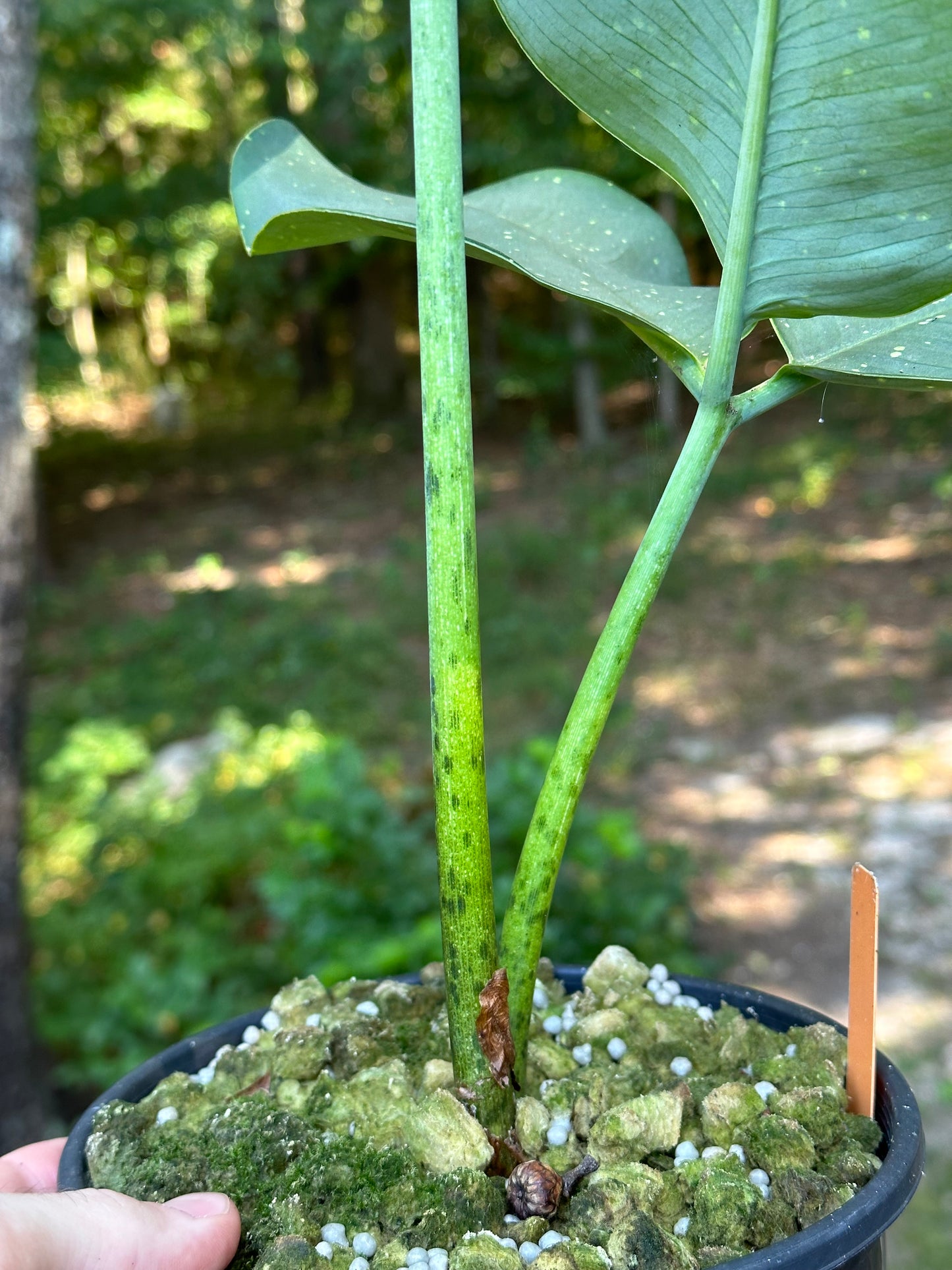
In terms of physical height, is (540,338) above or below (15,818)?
above

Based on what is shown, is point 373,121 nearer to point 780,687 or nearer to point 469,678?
point 780,687

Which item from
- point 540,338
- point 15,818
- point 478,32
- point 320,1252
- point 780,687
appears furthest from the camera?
point 540,338

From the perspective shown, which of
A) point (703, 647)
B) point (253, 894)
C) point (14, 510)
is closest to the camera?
point (14, 510)

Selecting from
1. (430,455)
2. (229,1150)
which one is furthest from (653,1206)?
(430,455)

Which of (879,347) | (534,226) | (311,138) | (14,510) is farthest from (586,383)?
(879,347)

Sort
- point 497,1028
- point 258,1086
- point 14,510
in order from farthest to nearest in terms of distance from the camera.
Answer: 1. point 14,510
2. point 258,1086
3. point 497,1028

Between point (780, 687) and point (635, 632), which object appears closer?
point (635, 632)

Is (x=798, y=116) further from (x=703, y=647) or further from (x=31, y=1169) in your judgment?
(x=703, y=647)

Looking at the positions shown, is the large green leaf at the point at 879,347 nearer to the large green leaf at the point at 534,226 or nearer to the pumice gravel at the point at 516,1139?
the large green leaf at the point at 534,226

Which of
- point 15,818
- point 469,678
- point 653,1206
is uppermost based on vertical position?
point 469,678
